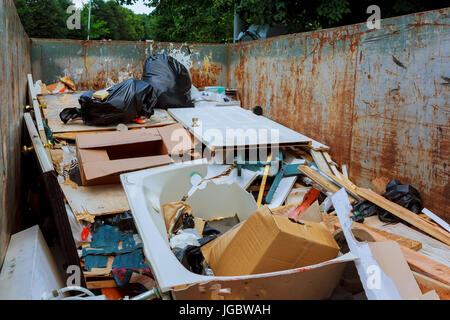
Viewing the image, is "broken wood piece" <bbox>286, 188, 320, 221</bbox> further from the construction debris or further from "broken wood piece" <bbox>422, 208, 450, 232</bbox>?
"broken wood piece" <bbox>422, 208, 450, 232</bbox>

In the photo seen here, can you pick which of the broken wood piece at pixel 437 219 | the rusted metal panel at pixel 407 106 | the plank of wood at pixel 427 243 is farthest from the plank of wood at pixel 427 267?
the rusted metal panel at pixel 407 106

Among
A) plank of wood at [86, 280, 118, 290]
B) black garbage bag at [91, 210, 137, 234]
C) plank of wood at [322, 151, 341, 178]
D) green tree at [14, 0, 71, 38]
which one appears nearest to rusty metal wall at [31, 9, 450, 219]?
plank of wood at [322, 151, 341, 178]

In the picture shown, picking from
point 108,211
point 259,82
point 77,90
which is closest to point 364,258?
point 108,211

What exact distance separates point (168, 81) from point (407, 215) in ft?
12.5

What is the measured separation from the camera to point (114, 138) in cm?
361

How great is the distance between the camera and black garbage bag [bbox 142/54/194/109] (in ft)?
17.1

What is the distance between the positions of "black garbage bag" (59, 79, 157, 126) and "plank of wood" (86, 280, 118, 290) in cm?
232

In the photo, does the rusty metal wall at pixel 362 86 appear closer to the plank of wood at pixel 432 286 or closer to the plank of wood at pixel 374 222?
the plank of wood at pixel 374 222

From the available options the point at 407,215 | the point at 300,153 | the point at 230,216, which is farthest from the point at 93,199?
the point at 407,215

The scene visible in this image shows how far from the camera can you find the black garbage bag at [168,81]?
17.1 ft

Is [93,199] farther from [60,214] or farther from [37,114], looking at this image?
[37,114]

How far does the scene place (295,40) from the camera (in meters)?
4.50

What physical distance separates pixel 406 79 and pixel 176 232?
2269 mm

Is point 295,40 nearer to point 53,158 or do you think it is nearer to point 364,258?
point 53,158
